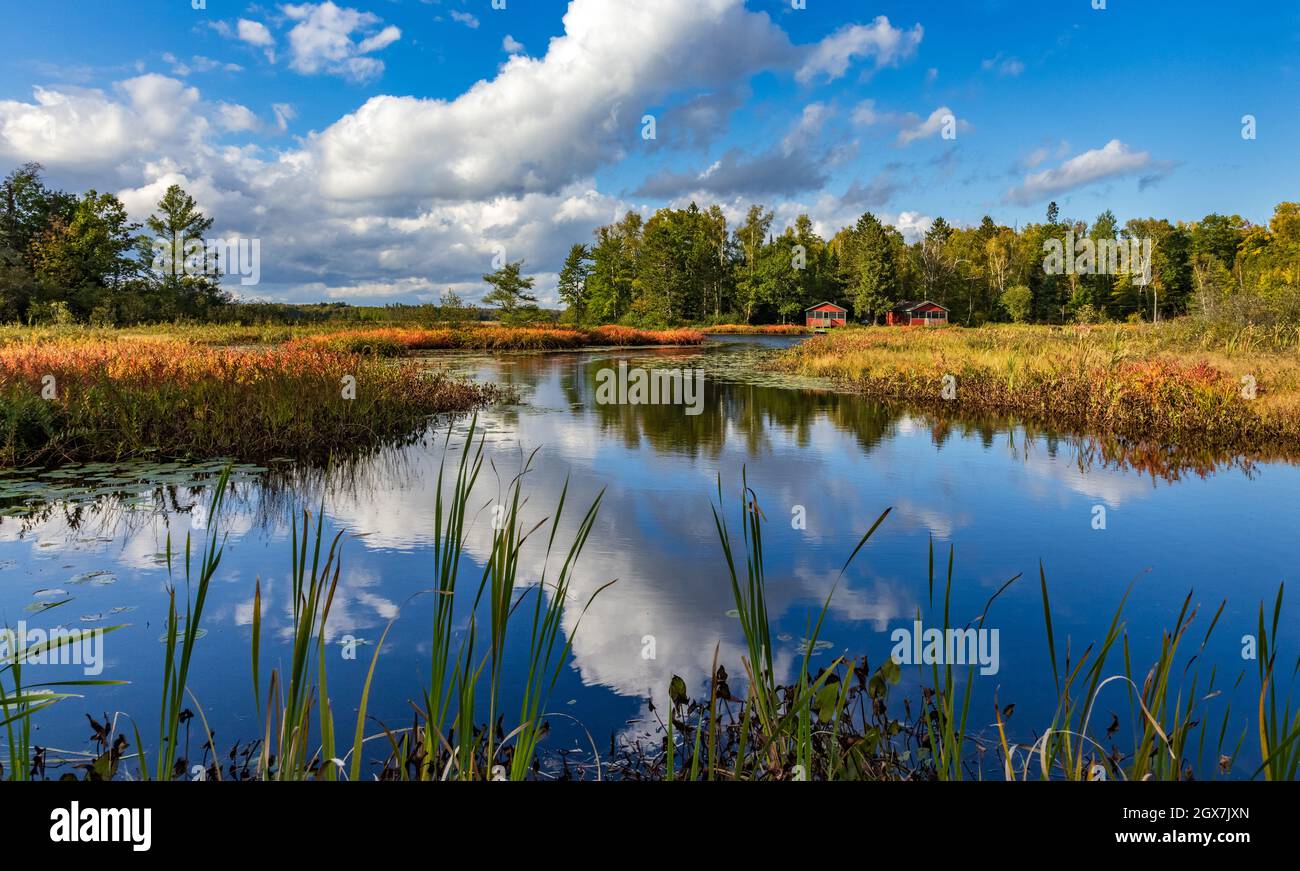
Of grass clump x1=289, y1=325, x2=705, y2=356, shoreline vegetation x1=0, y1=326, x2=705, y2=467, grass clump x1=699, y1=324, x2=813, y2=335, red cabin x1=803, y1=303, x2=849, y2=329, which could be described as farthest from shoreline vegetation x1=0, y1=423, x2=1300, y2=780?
red cabin x1=803, y1=303, x2=849, y2=329

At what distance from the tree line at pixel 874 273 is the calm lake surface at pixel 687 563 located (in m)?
59.2

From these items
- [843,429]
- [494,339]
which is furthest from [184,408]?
[494,339]

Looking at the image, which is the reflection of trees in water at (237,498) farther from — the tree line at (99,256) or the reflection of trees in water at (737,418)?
the tree line at (99,256)

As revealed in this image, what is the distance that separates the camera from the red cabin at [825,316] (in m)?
72.9

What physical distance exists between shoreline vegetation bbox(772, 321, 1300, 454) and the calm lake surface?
178 cm

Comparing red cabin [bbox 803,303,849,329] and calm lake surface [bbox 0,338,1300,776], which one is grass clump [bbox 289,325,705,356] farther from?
red cabin [bbox 803,303,849,329]

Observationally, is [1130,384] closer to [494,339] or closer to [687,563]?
[687,563]

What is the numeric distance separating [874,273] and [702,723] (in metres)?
74.3

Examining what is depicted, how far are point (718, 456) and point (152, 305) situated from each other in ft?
147

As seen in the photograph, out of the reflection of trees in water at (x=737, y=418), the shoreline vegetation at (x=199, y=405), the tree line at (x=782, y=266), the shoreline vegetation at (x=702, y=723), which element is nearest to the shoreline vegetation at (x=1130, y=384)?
the reflection of trees in water at (x=737, y=418)

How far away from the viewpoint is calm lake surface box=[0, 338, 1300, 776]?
3.82m

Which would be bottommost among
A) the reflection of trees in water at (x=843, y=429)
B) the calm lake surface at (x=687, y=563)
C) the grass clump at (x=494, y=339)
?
the calm lake surface at (x=687, y=563)
